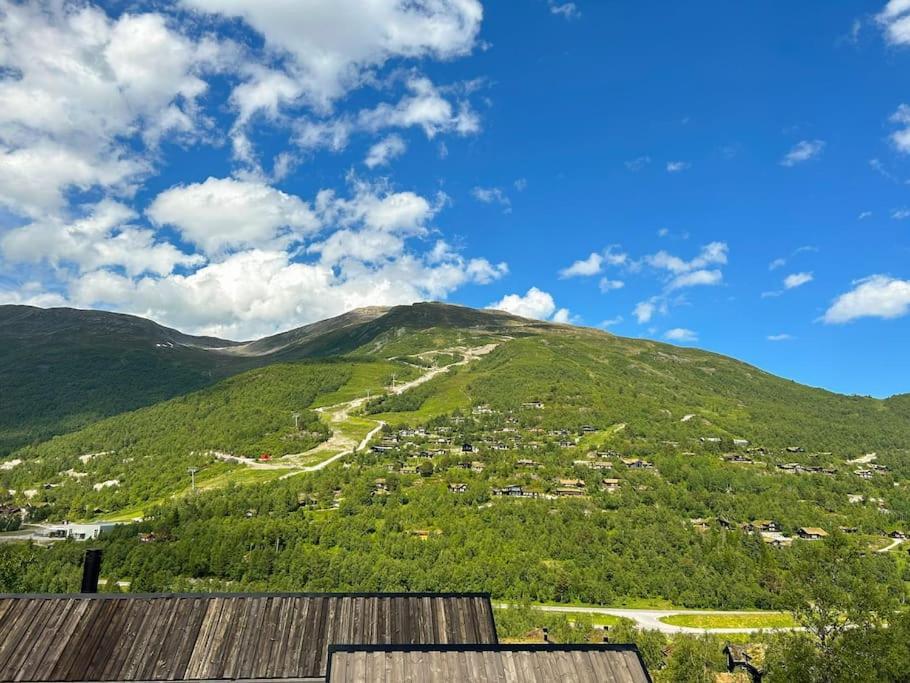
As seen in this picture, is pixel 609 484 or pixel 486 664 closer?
pixel 486 664

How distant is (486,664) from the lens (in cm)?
1368

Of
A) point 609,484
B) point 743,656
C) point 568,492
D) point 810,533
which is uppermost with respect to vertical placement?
point 609,484

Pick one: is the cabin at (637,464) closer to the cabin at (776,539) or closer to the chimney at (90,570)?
the cabin at (776,539)

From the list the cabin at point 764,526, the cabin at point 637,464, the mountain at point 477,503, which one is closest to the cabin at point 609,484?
the mountain at point 477,503

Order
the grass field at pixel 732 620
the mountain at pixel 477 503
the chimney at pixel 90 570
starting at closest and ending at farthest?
the chimney at pixel 90 570 < the grass field at pixel 732 620 < the mountain at pixel 477 503

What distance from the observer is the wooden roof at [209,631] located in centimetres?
1941

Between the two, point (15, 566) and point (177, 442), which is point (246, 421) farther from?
point (15, 566)

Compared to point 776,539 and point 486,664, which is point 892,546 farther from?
point 486,664

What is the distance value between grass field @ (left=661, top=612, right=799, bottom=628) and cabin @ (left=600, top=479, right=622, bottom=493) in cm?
4948

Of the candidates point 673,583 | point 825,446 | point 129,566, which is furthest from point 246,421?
point 825,446

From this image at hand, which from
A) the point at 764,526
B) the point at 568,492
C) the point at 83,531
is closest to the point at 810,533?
the point at 764,526

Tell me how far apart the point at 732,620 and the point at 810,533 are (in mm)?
47726

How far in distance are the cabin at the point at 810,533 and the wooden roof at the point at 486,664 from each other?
13212 cm

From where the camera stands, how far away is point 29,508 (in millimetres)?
141875
